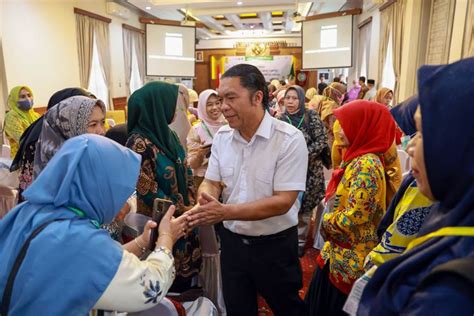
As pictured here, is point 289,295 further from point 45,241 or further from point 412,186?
point 45,241

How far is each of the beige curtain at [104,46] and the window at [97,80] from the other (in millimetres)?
73

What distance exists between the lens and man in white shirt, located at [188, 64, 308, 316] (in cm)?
158

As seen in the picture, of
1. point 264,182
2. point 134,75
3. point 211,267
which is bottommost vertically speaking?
point 211,267

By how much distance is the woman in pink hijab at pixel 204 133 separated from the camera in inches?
112

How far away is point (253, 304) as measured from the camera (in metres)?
1.78

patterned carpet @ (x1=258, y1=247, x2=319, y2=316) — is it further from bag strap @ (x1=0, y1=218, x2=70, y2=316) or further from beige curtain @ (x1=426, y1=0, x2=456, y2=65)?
beige curtain @ (x1=426, y1=0, x2=456, y2=65)

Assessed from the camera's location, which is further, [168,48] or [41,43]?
[168,48]

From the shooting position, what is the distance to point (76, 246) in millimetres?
914

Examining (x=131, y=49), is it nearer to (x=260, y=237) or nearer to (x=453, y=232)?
(x=260, y=237)

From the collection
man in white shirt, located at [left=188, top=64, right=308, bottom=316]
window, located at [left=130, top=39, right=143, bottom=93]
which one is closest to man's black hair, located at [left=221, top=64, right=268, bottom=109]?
man in white shirt, located at [left=188, top=64, right=308, bottom=316]

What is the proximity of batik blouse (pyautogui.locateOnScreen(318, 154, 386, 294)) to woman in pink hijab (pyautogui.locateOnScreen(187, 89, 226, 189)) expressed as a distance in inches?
55.3

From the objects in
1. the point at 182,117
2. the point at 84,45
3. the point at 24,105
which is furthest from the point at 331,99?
the point at 84,45

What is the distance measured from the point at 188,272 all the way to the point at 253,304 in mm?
393

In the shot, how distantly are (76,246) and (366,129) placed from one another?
4.35ft
